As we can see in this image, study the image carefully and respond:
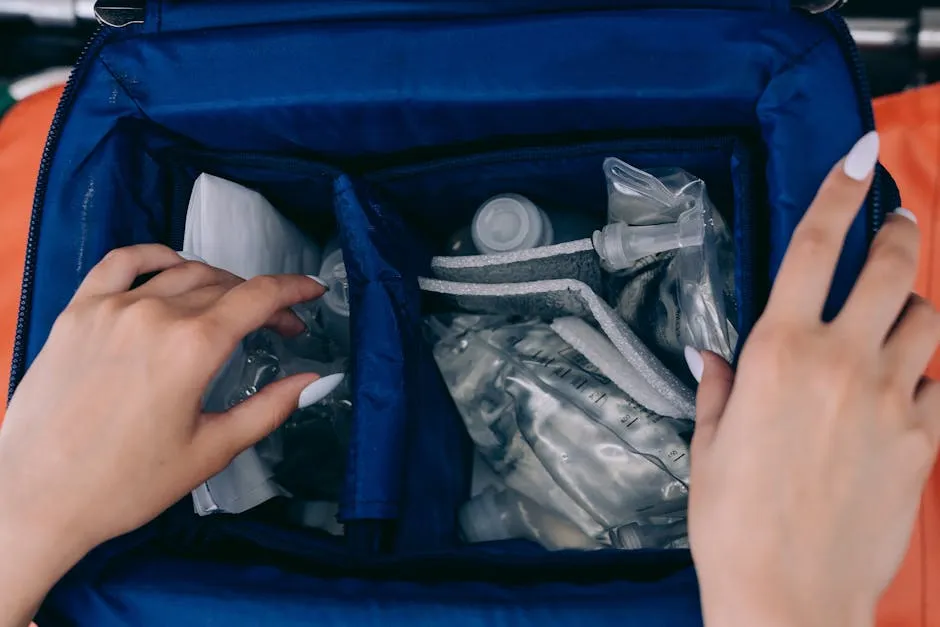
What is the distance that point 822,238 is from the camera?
431 mm

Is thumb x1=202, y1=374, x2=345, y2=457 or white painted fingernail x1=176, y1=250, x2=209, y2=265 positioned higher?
white painted fingernail x1=176, y1=250, x2=209, y2=265

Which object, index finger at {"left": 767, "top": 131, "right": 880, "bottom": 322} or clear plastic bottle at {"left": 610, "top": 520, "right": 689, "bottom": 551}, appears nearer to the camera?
index finger at {"left": 767, "top": 131, "right": 880, "bottom": 322}

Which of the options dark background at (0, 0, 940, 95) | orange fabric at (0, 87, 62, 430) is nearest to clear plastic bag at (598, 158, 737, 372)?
dark background at (0, 0, 940, 95)

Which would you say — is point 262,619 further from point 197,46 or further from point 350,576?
point 197,46

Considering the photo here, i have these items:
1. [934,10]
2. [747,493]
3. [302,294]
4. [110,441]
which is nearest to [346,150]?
[302,294]

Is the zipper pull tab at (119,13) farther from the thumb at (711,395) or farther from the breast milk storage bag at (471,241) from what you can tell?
the thumb at (711,395)

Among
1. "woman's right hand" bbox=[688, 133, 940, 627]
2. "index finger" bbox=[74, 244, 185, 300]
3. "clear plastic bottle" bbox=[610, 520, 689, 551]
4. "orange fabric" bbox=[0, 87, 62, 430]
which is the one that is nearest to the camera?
"woman's right hand" bbox=[688, 133, 940, 627]

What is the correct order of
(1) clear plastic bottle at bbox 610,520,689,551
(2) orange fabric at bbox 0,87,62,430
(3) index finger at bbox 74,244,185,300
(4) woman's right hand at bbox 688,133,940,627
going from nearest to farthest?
(4) woman's right hand at bbox 688,133,940,627, (3) index finger at bbox 74,244,185,300, (1) clear plastic bottle at bbox 610,520,689,551, (2) orange fabric at bbox 0,87,62,430

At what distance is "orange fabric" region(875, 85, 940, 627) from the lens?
0.70 metres

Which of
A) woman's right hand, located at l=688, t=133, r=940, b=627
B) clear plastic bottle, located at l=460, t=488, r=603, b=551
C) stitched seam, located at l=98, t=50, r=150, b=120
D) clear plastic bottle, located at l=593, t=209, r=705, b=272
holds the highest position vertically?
stitched seam, located at l=98, t=50, r=150, b=120

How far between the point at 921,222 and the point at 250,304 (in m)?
0.67

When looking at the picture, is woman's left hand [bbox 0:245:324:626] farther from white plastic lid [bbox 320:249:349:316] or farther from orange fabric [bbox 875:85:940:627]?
orange fabric [bbox 875:85:940:627]

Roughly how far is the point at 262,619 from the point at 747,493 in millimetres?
306

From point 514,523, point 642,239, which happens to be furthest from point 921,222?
point 514,523
